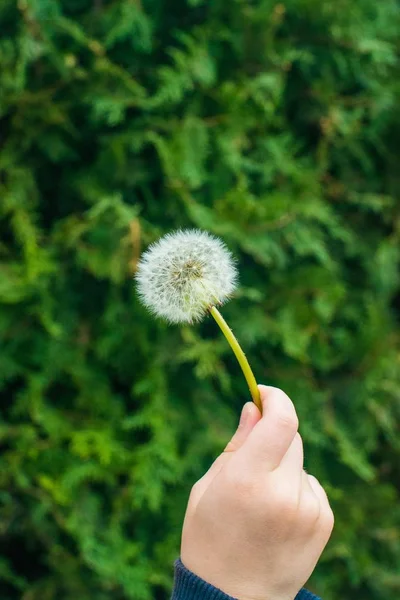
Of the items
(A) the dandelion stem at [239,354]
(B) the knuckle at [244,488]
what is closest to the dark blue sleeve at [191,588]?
(B) the knuckle at [244,488]

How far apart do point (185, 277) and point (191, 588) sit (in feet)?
1.43

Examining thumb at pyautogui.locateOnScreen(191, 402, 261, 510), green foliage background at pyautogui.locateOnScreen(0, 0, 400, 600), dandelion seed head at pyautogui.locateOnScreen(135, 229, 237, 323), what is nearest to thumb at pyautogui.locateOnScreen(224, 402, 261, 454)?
thumb at pyautogui.locateOnScreen(191, 402, 261, 510)

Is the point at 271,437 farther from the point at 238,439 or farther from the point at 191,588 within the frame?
the point at 191,588

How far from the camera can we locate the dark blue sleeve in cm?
92

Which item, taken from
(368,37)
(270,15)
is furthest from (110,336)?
→ (368,37)

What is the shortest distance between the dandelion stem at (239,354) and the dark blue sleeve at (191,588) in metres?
0.24

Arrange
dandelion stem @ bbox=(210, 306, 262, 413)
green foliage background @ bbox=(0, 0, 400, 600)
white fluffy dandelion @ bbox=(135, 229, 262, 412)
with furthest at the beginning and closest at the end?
green foliage background @ bbox=(0, 0, 400, 600)
white fluffy dandelion @ bbox=(135, 229, 262, 412)
dandelion stem @ bbox=(210, 306, 262, 413)

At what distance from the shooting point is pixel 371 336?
2604mm

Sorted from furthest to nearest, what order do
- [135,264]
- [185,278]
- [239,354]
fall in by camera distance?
[135,264]
[185,278]
[239,354]

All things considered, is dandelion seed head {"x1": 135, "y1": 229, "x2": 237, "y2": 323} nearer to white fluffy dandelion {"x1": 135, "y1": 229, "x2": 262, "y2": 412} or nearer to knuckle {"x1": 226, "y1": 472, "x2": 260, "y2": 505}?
white fluffy dandelion {"x1": 135, "y1": 229, "x2": 262, "y2": 412}

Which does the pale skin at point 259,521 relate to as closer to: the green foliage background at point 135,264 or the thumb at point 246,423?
the thumb at point 246,423

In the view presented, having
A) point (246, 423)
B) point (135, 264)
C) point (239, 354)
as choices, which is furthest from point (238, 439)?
point (135, 264)

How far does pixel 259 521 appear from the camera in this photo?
0.92 m

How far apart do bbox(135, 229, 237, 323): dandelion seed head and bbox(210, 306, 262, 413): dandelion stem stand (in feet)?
0.24
